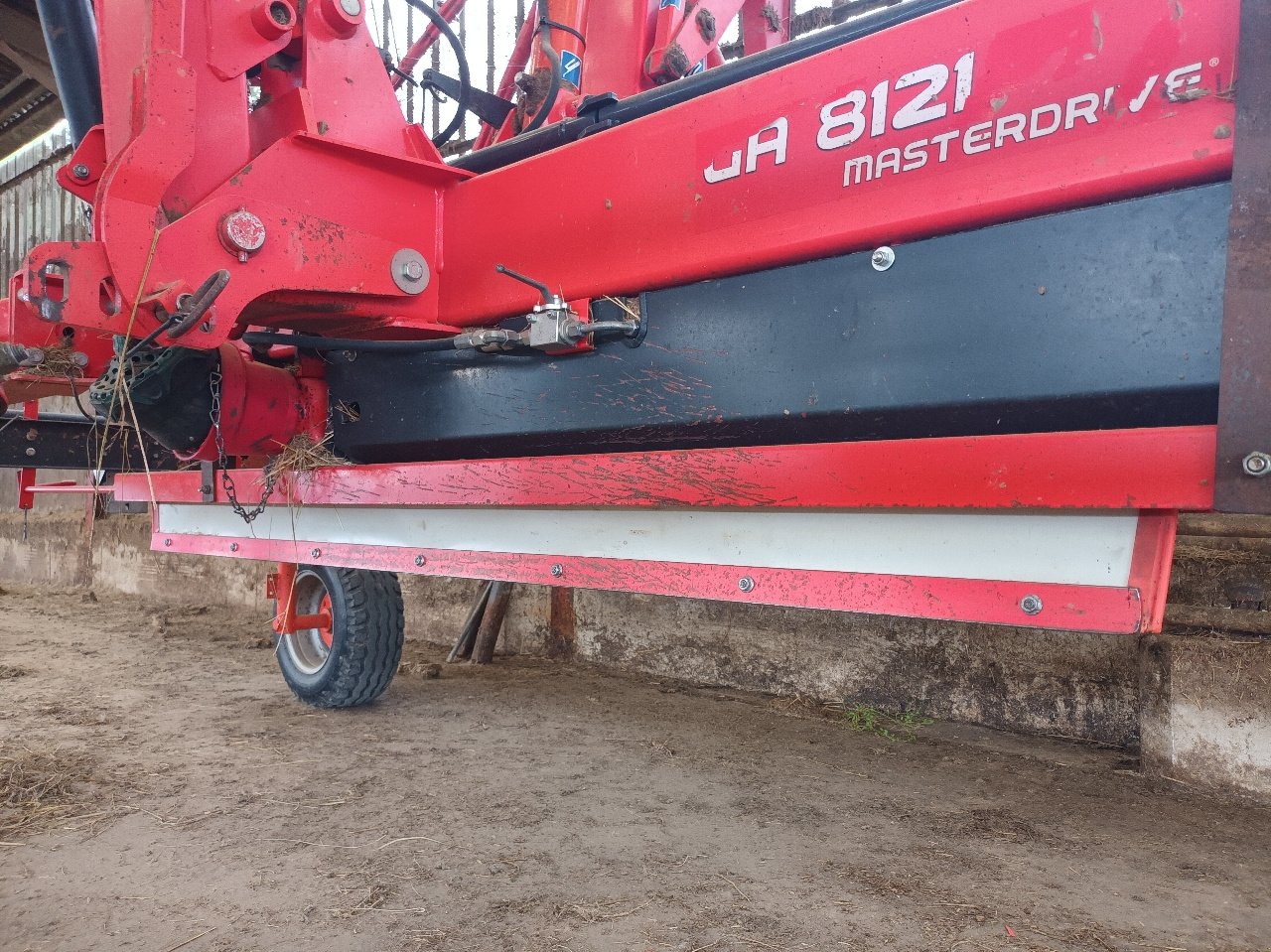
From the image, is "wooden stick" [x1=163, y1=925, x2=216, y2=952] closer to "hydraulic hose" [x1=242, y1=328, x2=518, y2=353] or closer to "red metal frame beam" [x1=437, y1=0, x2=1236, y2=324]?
"hydraulic hose" [x1=242, y1=328, x2=518, y2=353]

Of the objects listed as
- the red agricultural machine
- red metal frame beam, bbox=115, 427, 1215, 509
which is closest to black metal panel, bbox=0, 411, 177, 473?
the red agricultural machine

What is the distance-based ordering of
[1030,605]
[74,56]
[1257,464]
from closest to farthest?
[1257,464]
[1030,605]
[74,56]

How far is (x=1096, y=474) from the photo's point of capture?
131 cm

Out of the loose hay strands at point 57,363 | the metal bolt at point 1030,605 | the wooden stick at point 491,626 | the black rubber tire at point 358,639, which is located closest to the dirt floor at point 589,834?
the black rubber tire at point 358,639

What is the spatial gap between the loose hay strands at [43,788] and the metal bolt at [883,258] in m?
2.48

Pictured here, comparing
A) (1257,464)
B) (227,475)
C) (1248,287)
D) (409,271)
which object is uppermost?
(409,271)

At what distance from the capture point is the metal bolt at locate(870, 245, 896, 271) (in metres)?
1.66

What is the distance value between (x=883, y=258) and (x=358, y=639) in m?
2.65

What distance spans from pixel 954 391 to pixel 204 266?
5.97 feet

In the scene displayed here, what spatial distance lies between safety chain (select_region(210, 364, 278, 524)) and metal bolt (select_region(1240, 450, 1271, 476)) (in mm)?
2540

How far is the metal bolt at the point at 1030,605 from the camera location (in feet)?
4.47

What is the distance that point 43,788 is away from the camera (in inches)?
101

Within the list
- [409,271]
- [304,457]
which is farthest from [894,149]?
[304,457]

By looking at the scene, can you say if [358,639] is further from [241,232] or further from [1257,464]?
[1257,464]
